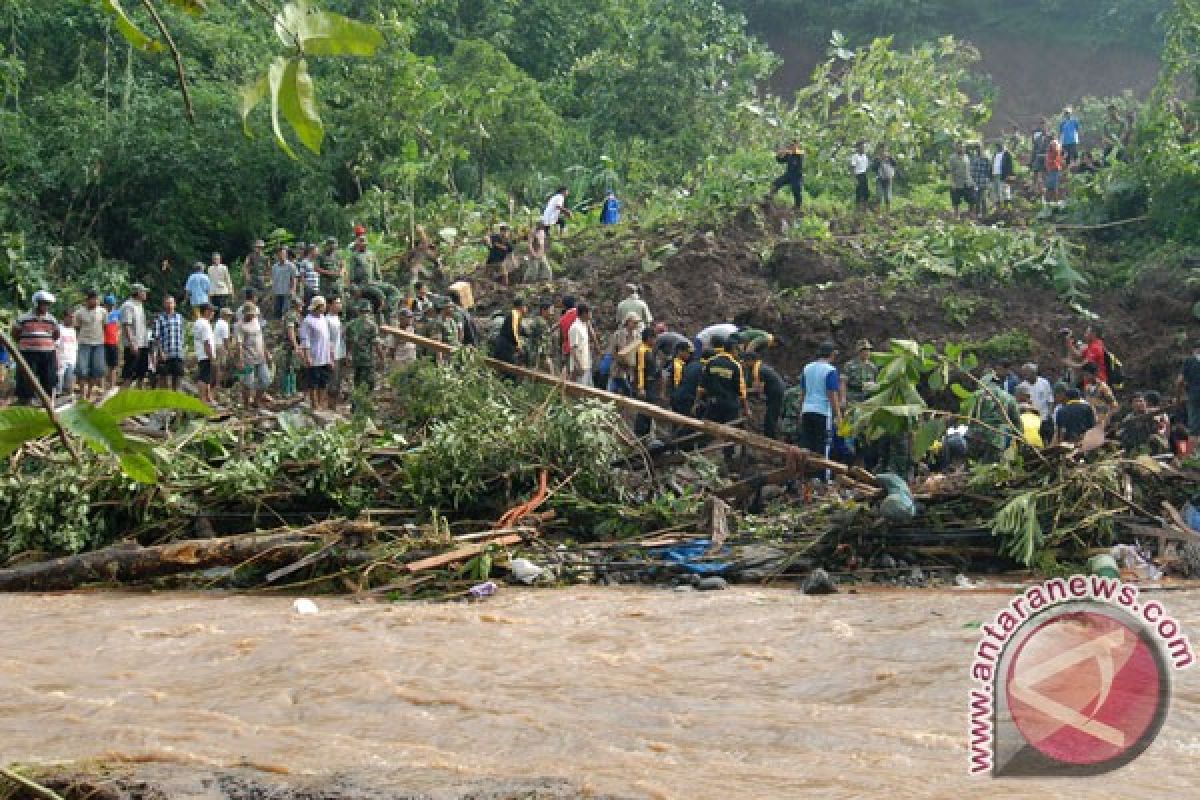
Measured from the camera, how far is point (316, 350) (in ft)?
53.2

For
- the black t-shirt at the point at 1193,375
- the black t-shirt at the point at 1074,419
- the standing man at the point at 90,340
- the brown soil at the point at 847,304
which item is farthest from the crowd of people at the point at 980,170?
the standing man at the point at 90,340

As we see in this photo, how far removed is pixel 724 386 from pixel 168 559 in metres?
5.35

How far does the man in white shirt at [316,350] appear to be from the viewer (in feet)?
53.2

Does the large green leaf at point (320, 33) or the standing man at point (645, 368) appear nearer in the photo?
the large green leaf at point (320, 33)

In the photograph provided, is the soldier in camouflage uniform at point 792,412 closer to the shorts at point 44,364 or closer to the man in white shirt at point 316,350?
the man in white shirt at point 316,350

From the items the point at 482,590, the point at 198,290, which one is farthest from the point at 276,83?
the point at 198,290

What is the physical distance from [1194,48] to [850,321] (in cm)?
887

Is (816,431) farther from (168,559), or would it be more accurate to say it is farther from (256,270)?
(256,270)

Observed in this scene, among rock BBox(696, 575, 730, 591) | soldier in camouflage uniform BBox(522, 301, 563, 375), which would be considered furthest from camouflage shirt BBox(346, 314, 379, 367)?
rock BBox(696, 575, 730, 591)

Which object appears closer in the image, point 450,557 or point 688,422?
point 450,557

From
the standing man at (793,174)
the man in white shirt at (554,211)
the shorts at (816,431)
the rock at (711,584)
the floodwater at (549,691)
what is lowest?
the floodwater at (549,691)

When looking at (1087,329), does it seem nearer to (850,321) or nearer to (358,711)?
(850,321)

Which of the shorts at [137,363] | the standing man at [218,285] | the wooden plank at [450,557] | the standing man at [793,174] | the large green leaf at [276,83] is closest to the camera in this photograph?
→ the large green leaf at [276,83]

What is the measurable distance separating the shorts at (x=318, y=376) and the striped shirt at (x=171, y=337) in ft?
5.14
